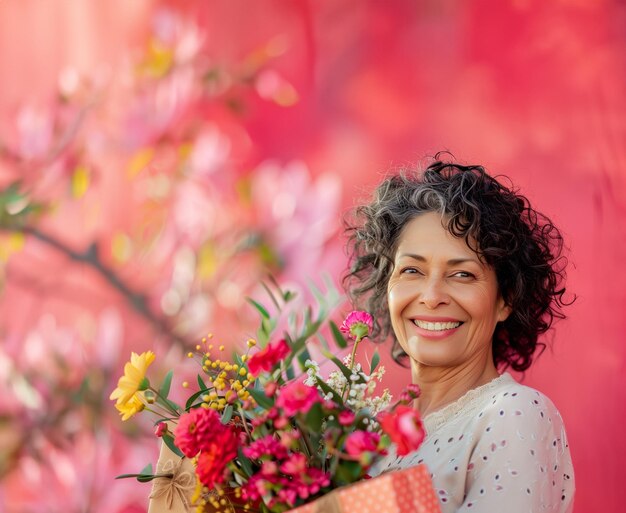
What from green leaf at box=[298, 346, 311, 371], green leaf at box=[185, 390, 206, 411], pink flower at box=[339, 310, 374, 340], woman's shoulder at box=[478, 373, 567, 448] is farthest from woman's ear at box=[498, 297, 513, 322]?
green leaf at box=[185, 390, 206, 411]

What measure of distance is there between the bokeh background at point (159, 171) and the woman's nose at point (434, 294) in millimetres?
1224

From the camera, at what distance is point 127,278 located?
9.64 feet

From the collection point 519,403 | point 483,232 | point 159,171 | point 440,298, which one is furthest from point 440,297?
point 159,171

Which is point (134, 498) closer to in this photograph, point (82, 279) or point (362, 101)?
point (82, 279)

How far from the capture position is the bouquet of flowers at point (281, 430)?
44.9 inches

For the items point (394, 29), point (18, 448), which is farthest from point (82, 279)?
point (394, 29)

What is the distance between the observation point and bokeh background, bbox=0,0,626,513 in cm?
287

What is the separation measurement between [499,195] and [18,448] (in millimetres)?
1922

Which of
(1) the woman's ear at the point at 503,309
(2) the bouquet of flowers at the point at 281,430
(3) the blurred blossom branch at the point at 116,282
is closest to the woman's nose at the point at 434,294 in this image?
(1) the woman's ear at the point at 503,309

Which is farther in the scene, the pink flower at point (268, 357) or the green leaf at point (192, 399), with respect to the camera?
the green leaf at point (192, 399)

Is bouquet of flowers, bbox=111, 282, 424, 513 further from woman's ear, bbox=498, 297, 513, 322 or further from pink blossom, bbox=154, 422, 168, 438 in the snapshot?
woman's ear, bbox=498, 297, 513, 322

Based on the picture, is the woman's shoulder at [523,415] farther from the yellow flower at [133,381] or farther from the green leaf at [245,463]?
the yellow flower at [133,381]

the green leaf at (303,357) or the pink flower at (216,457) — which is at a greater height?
the green leaf at (303,357)

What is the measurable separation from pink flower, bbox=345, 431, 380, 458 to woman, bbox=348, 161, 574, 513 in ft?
1.19
